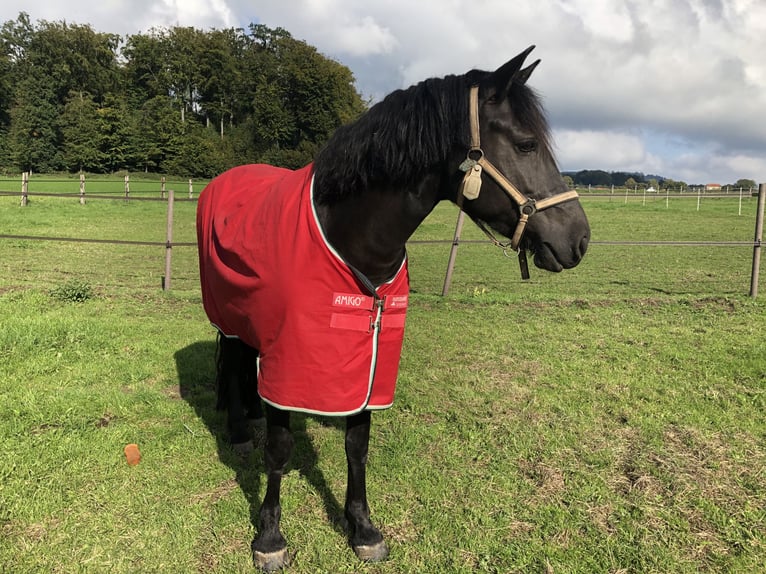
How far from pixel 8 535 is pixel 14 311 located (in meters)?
4.22

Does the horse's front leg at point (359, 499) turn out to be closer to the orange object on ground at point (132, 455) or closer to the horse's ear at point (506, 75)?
the orange object on ground at point (132, 455)

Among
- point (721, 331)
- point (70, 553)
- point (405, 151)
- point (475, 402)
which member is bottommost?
point (70, 553)

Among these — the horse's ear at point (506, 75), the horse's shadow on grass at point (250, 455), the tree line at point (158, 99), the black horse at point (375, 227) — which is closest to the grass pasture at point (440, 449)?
the horse's shadow on grass at point (250, 455)

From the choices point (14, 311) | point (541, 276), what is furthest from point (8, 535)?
point (541, 276)

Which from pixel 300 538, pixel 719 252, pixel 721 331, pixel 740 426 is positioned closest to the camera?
pixel 300 538

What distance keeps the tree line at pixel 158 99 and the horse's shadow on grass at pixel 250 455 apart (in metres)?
30.5

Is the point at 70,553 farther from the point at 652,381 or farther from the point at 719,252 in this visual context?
the point at 719,252


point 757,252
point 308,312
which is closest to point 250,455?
point 308,312

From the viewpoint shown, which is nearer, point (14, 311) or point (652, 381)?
point (652, 381)

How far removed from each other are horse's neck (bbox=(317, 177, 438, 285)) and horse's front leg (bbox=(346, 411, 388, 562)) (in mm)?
812

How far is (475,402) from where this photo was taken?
12.5 feet

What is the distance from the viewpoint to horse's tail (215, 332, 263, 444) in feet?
10.6

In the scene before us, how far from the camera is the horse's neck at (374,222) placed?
6.23ft

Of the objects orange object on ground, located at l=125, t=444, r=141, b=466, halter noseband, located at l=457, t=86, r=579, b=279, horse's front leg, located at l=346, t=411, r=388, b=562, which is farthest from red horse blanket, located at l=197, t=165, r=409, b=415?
orange object on ground, located at l=125, t=444, r=141, b=466
